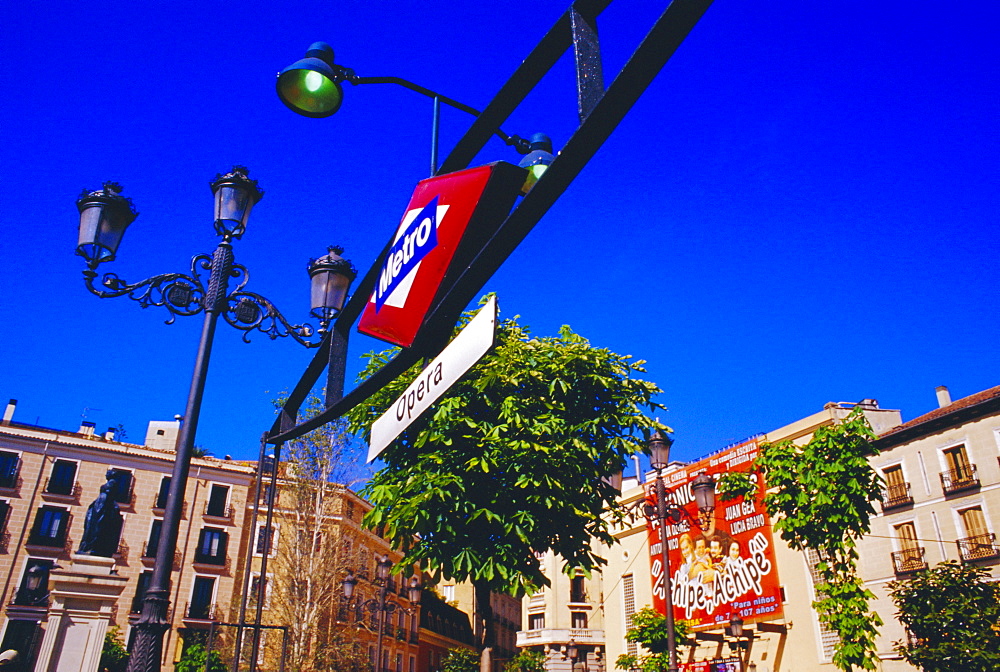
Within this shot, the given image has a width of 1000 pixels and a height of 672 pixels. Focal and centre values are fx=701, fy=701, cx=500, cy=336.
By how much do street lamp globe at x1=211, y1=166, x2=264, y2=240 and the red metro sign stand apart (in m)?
2.86

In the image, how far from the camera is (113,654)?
2998 cm

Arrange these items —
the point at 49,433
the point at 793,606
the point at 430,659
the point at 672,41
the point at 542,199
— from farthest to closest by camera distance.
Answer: the point at 430,659, the point at 49,433, the point at 793,606, the point at 542,199, the point at 672,41

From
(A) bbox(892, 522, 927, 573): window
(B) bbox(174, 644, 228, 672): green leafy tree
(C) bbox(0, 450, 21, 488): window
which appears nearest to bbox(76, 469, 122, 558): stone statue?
(B) bbox(174, 644, 228, 672): green leafy tree

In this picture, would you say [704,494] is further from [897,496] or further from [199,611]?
[199,611]

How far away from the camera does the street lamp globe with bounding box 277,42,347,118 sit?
4547 millimetres

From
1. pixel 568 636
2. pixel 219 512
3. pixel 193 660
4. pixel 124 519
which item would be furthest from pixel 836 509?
pixel 124 519

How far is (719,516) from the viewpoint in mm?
28172

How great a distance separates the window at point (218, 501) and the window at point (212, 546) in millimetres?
853

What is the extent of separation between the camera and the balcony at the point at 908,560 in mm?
26312

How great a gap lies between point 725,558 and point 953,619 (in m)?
10.8

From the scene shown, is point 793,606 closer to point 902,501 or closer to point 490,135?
point 902,501

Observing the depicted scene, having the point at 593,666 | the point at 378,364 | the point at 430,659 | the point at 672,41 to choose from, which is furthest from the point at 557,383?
the point at 430,659

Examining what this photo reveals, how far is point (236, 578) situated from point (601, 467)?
27761mm

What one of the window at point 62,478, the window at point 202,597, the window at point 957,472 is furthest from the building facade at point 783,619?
the window at point 62,478
